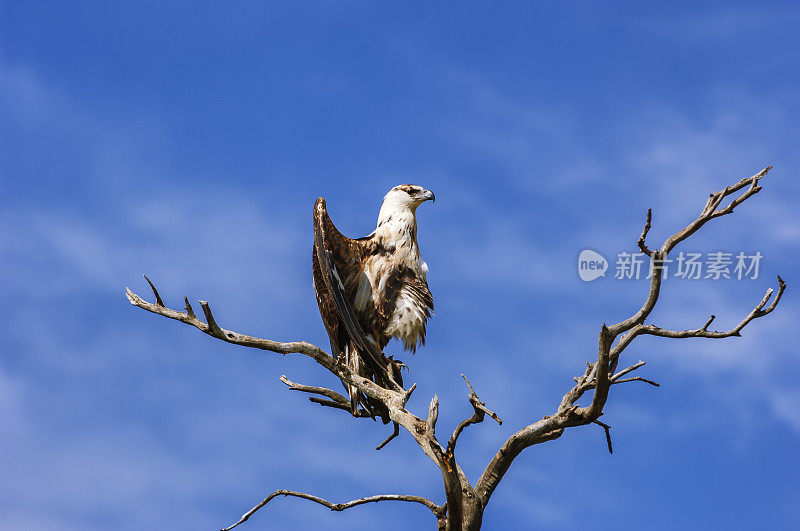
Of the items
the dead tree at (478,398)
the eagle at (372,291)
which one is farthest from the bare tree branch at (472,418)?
the eagle at (372,291)

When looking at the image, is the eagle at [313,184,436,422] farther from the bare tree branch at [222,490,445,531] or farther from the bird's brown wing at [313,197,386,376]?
the bare tree branch at [222,490,445,531]

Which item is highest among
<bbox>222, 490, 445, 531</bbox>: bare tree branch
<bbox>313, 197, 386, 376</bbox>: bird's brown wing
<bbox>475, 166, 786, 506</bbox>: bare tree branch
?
<bbox>313, 197, 386, 376</bbox>: bird's brown wing

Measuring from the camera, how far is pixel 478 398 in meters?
5.00

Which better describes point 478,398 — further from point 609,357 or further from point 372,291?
point 372,291

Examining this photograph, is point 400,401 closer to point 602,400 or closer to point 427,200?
point 602,400

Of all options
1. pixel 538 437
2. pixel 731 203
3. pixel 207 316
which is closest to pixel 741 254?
pixel 731 203

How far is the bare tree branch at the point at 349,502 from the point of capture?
217 inches

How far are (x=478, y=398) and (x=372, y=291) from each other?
80.6 inches

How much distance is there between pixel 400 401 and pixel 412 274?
59.7 inches

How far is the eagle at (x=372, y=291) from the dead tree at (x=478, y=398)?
2.00 ft

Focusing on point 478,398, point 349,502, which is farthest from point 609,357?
point 349,502

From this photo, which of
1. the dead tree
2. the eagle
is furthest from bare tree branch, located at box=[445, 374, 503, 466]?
the eagle

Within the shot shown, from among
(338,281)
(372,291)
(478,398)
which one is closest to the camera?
(478,398)

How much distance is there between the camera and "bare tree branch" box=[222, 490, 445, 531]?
550cm
